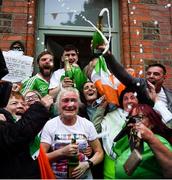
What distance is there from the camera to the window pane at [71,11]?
5.65m

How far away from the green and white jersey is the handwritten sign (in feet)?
0.56

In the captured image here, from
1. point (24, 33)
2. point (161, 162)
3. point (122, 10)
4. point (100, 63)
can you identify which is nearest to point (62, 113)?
point (100, 63)

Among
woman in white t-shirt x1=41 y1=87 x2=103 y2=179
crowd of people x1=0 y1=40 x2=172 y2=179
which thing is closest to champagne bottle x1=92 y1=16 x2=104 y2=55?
crowd of people x1=0 y1=40 x2=172 y2=179

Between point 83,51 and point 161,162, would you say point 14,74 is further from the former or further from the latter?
point 161,162

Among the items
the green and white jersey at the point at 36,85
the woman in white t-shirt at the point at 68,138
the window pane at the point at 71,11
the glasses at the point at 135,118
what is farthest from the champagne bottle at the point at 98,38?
the window pane at the point at 71,11

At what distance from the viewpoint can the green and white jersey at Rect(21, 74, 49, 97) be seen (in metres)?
4.07

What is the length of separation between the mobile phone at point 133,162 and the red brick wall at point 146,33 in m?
2.88

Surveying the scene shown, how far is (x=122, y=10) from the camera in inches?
222

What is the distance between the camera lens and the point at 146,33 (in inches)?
218

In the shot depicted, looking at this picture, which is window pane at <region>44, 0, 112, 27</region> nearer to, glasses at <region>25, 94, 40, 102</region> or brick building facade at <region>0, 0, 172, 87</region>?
brick building facade at <region>0, 0, 172, 87</region>

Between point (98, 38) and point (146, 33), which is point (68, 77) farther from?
point (146, 33)

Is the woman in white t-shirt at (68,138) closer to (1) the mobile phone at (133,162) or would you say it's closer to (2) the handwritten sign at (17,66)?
(1) the mobile phone at (133,162)

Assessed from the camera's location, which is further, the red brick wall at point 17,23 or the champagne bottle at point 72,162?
the red brick wall at point 17,23

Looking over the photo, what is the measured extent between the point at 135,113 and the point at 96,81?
1263 millimetres
